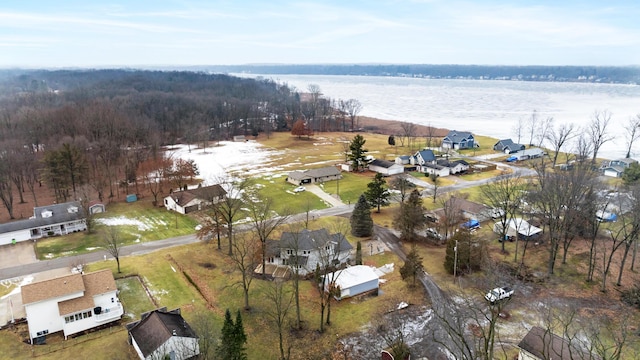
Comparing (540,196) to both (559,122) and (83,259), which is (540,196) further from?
(559,122)

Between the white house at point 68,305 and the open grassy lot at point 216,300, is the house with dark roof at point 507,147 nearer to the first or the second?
the open grassy lot at point 216,300

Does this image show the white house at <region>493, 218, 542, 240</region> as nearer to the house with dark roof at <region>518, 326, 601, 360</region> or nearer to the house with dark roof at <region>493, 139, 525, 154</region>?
the house with dark roof at <region>518, 326, 601, 360</region>

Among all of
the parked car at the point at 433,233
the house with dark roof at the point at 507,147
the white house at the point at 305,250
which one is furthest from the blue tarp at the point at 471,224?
the house with dark roof at the point at 507,147

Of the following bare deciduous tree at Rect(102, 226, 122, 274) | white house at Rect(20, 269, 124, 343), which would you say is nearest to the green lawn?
bare deciduous tree at Rect(102, 226, 122, 274)

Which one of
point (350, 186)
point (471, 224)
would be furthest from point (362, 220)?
point (350, 186)

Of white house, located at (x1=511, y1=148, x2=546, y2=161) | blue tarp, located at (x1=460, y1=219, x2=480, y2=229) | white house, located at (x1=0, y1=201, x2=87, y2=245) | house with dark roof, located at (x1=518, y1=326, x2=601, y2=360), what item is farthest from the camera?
white house, located at (x1=511, y1=148, x2=546, y2=161)
